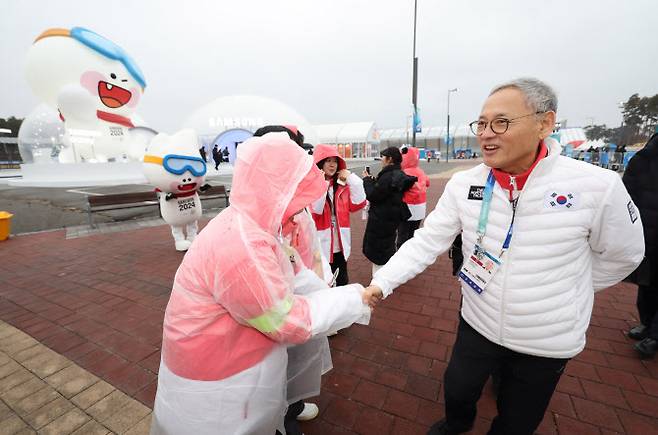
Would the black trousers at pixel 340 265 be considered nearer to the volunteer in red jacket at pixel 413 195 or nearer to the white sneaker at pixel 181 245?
the volunteer in red jacket at pixel 413 195

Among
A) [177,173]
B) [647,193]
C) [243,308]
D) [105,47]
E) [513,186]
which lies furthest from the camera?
[105,47]

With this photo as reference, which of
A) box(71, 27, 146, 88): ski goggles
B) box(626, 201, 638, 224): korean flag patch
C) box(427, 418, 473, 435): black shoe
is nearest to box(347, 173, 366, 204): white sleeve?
box(427, 418, 473, 435): black shoe

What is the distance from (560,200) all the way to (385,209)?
2299mm

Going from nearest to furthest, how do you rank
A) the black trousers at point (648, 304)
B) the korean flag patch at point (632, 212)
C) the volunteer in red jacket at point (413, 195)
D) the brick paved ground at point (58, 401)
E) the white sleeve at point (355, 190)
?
the korean flag patch at point (632, 212), the brick paved ground at point (58, 401), the black trousers at point (648, 304), the white sleeve at point (355, 190), the volunteer in red jacket at point (413, 195)

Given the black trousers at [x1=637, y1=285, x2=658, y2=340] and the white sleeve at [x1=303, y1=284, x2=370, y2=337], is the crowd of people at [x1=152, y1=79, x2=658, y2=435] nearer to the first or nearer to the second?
the white sleeve at [x1=303, y1=284, x2=370, y2=337]

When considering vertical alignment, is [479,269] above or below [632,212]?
below

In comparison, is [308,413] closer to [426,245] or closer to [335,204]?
[426,245]

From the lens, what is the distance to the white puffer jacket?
4.34ft

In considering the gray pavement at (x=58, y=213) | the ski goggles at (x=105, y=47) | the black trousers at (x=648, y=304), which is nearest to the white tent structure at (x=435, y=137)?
the ski goggles at (x=105, y=47)

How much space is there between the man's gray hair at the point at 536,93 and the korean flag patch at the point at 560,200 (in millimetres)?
348

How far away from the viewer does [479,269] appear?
1528 millimetres

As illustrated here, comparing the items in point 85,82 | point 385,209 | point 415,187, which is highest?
point 85,82

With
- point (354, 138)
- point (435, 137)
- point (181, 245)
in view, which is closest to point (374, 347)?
point (181, 245)

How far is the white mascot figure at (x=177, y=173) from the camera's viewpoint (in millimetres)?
4957
